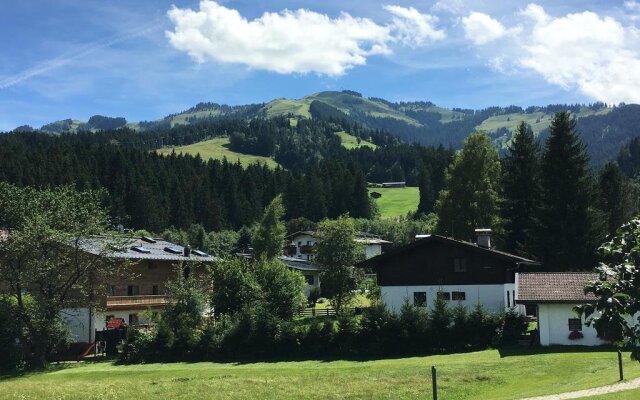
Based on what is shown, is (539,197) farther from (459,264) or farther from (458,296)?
(458,296)

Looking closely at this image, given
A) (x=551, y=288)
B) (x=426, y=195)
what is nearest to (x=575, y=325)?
(x=551, y=288)

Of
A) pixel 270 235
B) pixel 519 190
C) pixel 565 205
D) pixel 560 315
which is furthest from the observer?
pixel 270 235

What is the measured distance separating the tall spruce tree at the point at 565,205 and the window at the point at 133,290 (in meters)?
37.2

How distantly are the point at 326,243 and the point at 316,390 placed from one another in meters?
33.9

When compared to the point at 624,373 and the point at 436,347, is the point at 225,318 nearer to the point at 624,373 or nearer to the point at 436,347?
the point at 436,347

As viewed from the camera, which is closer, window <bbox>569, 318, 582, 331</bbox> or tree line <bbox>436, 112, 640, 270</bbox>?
window <bbox>569, 318, 582, 331</bbox>

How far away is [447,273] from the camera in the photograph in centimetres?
4669

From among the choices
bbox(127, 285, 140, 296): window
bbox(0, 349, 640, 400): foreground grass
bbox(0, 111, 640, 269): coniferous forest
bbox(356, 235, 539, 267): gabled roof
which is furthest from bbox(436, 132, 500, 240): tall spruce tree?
bbox(127, 285, 140, 296): window

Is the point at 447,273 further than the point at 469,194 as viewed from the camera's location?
No

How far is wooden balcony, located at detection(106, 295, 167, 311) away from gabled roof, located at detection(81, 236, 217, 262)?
12.4 feet

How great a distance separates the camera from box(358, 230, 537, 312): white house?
45.3 m

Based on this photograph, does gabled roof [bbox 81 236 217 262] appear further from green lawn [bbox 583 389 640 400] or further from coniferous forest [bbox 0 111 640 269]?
green lawn [bbox 583 389 640 400]

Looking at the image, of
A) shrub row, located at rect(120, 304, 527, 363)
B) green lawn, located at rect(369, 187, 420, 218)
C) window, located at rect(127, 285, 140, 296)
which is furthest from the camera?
green lawn, located at rect(369, 187, 420, 218)

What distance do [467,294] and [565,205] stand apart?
12700 mm
